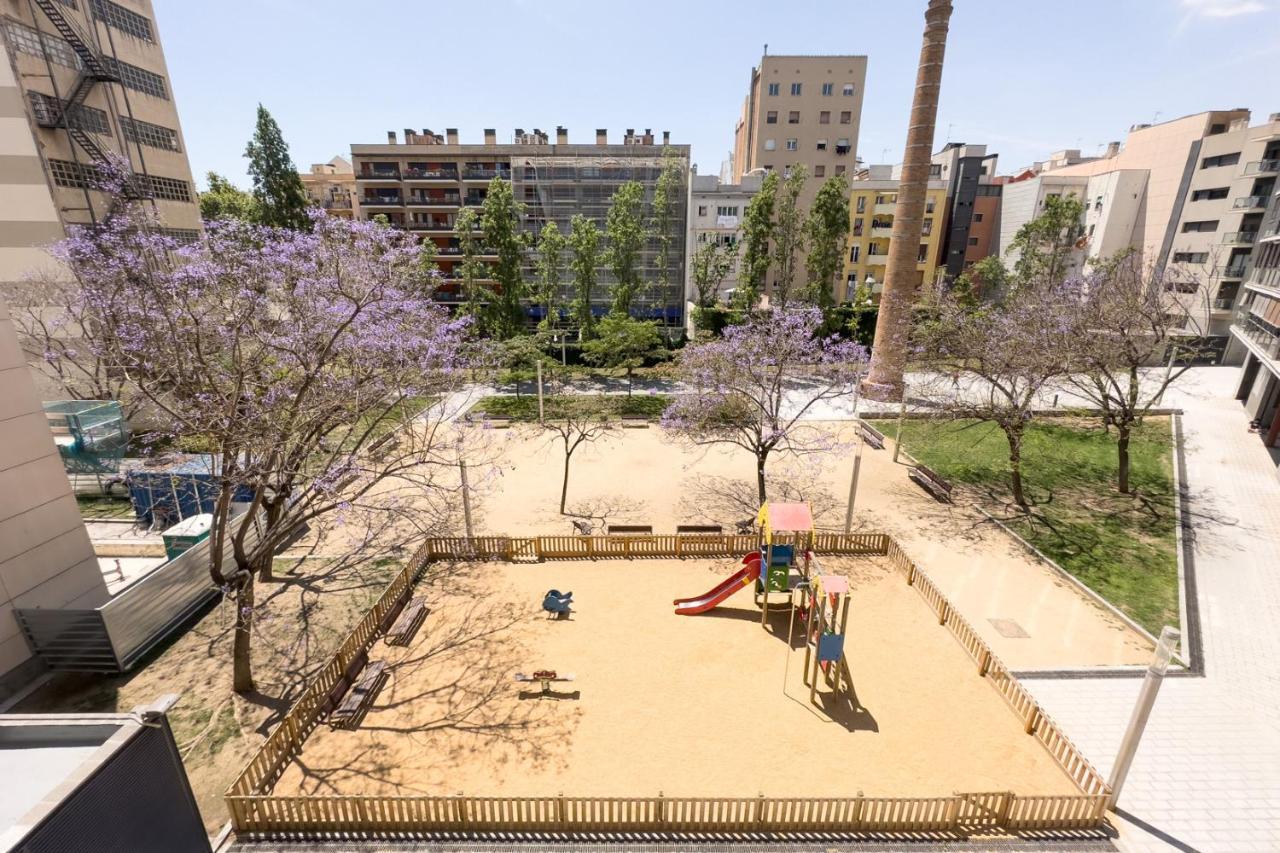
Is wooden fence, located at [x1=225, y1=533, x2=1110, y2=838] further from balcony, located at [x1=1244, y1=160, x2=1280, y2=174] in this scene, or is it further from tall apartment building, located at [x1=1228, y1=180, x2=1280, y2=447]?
balcony, located at [x1=1244, y1=160, x2=1280, y2=174]

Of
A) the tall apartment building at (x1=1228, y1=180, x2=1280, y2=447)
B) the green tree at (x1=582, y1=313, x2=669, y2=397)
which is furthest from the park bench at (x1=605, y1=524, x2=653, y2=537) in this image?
the tall apartment building at (x1=1228, y1=180, x2=1280, y2=447)

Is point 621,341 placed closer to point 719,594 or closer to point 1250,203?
point 719,594

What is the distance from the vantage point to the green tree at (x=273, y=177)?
37984 millimetres

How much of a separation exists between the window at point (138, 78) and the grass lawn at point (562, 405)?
25.1 metres

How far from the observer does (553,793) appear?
31.7 ft

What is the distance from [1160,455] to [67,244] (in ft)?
168

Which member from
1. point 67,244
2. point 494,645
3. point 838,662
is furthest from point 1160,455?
point 67,244

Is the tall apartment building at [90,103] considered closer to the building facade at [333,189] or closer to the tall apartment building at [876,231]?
the building facade at [333,189]

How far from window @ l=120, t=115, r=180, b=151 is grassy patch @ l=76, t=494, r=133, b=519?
21.2 metres

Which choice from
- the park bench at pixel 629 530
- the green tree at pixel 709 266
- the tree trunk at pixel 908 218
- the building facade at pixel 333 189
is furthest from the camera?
the building facade at pixel 333 189

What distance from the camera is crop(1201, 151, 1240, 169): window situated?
40.6m

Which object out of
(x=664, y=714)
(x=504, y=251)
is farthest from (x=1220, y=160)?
(x=664, y=714)

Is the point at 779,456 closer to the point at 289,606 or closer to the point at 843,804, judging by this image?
the point at 843,804

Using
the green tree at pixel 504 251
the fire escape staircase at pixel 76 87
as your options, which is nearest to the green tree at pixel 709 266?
the green tree at pixel 504 251
